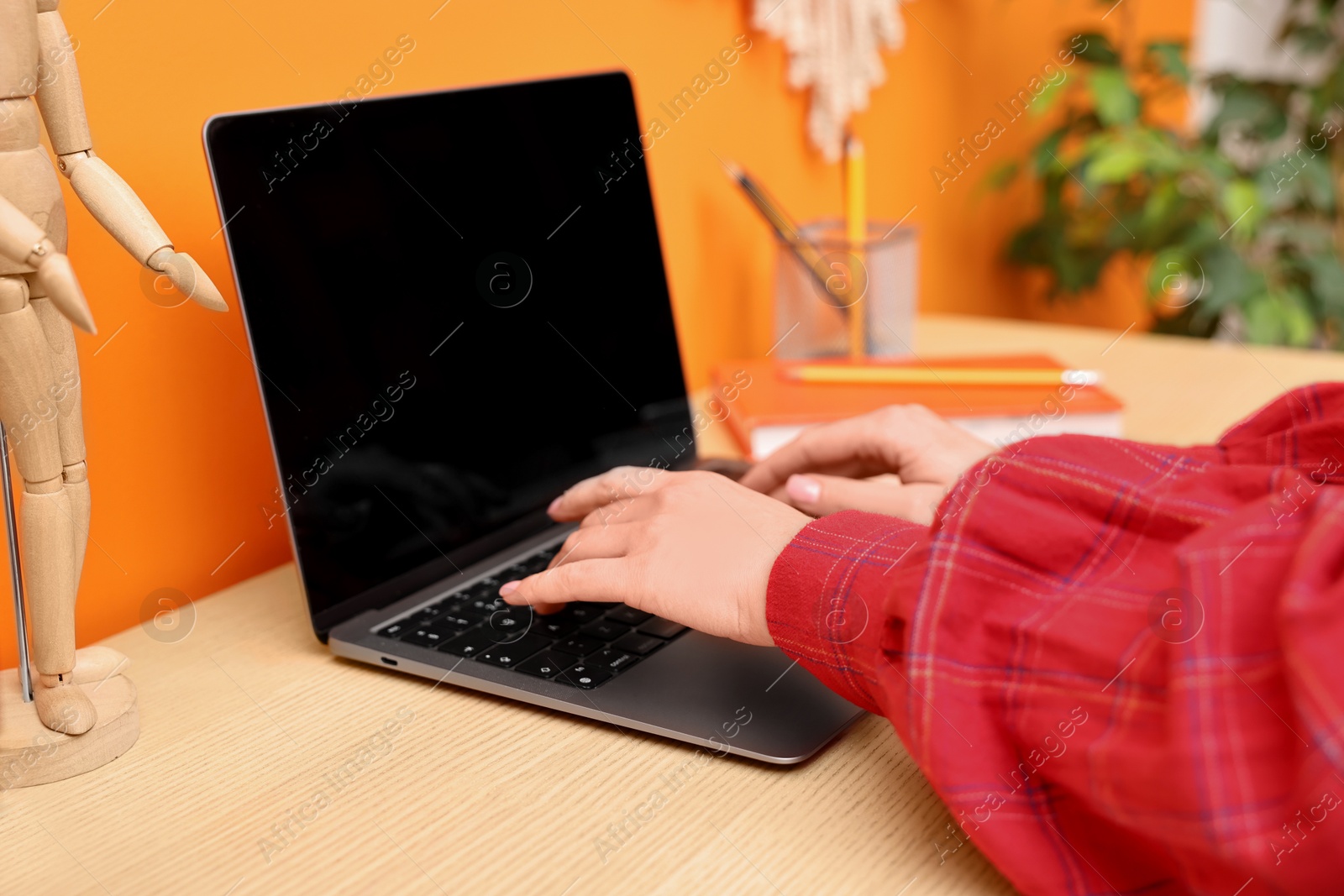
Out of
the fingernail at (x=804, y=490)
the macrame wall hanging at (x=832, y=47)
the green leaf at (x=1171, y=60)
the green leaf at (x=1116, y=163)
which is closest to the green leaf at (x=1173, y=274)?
the green leaf at (x=1116, y=163)

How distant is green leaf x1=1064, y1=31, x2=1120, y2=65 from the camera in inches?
62.1

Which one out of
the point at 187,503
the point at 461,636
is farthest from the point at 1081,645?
the point at 187,503

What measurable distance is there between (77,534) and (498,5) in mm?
557

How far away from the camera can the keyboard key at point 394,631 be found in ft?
1.91

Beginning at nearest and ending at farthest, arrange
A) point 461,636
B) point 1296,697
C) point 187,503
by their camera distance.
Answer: point 1296,697
point 461,636
point 187,503

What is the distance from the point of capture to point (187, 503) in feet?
2.23

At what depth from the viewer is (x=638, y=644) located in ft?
1.84

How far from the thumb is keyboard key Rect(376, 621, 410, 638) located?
243 mm

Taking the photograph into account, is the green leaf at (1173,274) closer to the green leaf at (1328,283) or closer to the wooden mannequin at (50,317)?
the green leaf at (1328,283)

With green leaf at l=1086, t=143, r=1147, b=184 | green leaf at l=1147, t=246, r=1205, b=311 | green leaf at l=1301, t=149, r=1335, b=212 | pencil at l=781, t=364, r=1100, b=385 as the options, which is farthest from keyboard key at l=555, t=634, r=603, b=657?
green leaf at l=1301, t=149, r=1335, b=212

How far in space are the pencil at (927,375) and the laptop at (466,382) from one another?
201mm

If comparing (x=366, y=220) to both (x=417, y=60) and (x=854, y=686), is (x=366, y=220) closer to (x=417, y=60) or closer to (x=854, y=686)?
(x=417, y=60)

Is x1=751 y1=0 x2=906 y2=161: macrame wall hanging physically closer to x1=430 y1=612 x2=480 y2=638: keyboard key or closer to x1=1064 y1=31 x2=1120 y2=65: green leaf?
x1=1064 y1=31 x2=1120 y2=65: green leaf

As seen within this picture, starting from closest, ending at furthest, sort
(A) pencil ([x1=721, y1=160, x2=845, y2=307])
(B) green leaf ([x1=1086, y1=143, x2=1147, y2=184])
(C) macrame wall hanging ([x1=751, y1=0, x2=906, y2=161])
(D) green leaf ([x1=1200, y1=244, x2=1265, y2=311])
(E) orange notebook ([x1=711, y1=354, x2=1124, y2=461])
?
(E) orange notebook ([x1=711, y1=354, x2=1124, y2=461]) < (A) pencil ([x1=721, y1=160, x2=845, y2=307]) < (C) macrame wall hanging ([x1=751, y1=0, x2=906, y2=161]) < (B) green leaf ([x1=1086, y1=143, x2=1147, y2=184]) < (D) green leaf ([x1=1200, y1=244, x2=1265, y2=311])
